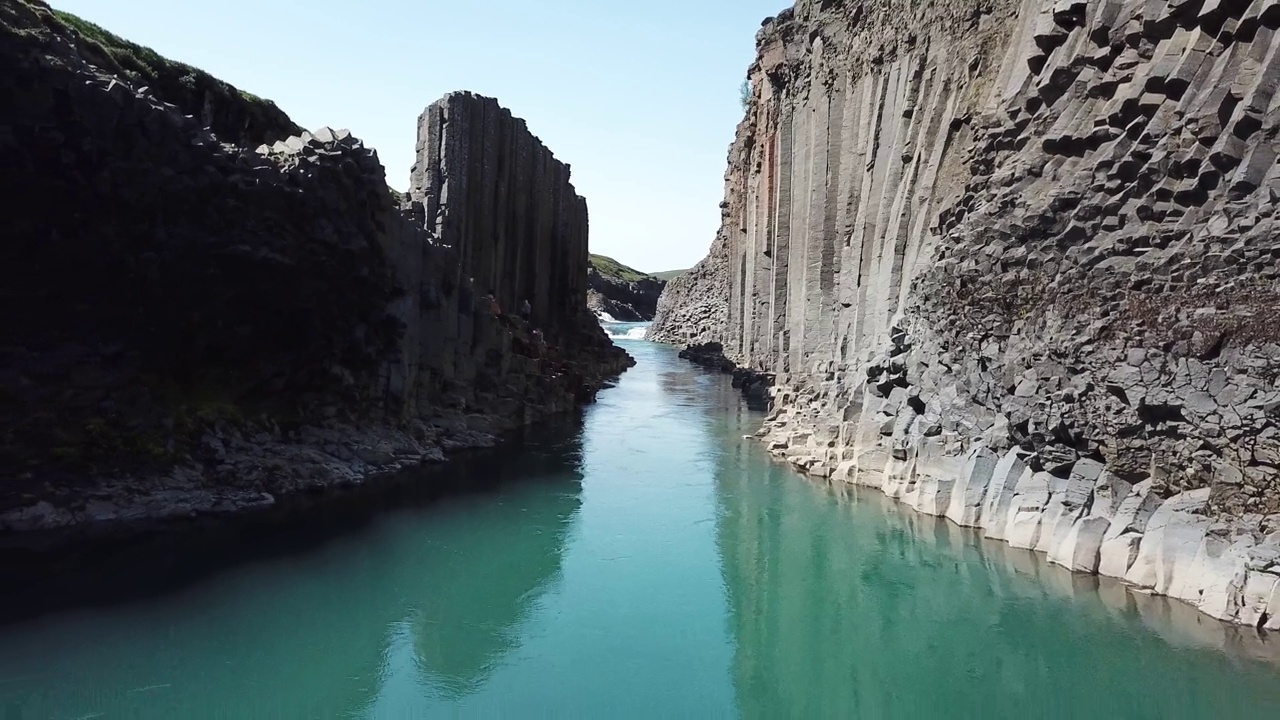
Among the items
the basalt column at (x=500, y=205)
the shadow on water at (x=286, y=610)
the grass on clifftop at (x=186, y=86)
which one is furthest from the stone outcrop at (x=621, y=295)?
the shadow on water at (x=286, y=610)

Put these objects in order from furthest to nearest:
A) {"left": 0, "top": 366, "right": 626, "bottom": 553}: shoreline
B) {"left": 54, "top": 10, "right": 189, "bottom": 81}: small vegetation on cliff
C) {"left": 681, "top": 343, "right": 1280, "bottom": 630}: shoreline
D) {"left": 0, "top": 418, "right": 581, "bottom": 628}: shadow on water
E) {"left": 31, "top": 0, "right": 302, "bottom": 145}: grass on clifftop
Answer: {"left": 54, "top": 10, "right": 189, "bottom": 81}: small vegetation on cliff
{"left": 31, "top": 0, "right": 302, "bottom": 145}: grass on clifftop
{"left": 0, "top": 366, "right": 626, "bottom": 553}: shoreline
{"left": 0, "top": 418, "right": 581, "bottom": 628}: shadow on water
{"left": 681, "top": 343, "right": 1280, "bottom": 630}: shoreline

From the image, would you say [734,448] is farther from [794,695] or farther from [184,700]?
[184,700]

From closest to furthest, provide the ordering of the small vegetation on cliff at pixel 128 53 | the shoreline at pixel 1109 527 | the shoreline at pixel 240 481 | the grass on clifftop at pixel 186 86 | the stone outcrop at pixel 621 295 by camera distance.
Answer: the shoreline at pixel 1109 527, the shoreline at pixel 240 481, the grass on clifftop at pixel 186 86, the small vegetation on cliff at pixel 128 53, the stone outcrop at pixel 621 295

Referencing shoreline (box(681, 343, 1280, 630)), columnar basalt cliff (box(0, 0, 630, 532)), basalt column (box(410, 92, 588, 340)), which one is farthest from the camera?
basalt column (box(410, 92, 588, 340))

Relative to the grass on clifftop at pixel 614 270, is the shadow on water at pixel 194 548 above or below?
below

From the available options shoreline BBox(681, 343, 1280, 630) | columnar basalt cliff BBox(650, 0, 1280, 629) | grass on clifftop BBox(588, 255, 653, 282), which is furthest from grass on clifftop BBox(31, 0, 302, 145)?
grass on clifftop BBox(588, 255, 653, 282)

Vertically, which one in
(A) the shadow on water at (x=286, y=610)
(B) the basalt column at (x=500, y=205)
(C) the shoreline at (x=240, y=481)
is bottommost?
(A) the shadow on water at (x=286, y=610)

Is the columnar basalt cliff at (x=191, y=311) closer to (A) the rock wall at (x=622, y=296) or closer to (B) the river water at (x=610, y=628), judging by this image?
(B) the river water at (x=610, y=628)

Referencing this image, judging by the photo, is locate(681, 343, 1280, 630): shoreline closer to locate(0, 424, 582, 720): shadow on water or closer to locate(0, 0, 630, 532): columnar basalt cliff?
locate(0, 424, 582, 720): shadow on water
